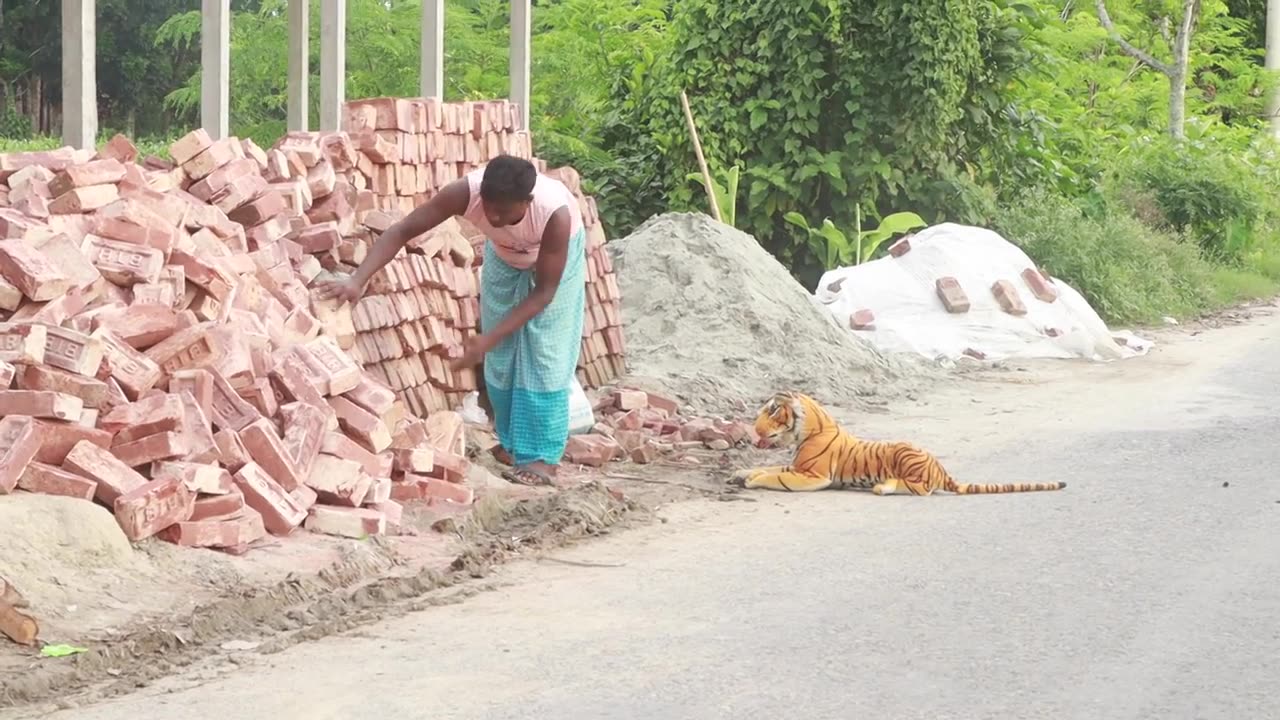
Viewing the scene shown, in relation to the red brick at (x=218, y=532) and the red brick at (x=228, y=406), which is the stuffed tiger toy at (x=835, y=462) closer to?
the red brick at (x=228, y=406)

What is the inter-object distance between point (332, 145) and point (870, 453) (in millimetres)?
3346

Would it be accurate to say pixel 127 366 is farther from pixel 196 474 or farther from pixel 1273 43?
pixel 1273 43

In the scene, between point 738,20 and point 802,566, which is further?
point 738,20

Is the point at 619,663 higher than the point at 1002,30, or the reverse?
the point at 1002,30

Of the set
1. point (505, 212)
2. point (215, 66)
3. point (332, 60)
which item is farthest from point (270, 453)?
point (332, 60)

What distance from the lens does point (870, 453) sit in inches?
317

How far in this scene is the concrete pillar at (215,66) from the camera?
10922mm

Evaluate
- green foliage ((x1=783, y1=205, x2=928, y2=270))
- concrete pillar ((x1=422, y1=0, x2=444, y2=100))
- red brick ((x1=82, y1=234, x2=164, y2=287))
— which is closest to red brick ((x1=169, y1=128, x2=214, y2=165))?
red brick ((x1=82, y1=234, x2=164, y2=287))

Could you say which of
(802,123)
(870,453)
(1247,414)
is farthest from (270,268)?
(802,123)

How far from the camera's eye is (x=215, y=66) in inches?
433

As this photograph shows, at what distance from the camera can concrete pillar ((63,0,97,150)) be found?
1008 cm

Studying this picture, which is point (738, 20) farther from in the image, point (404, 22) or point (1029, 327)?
point (1029, 327)

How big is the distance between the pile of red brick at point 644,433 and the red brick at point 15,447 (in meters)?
3.10

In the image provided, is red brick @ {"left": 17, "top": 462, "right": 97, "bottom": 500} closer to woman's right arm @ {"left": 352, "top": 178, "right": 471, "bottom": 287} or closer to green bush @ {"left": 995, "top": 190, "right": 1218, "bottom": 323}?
woman's right arm @ {"left": 352, "top": 178, "right": 471, "bottom": 287}
